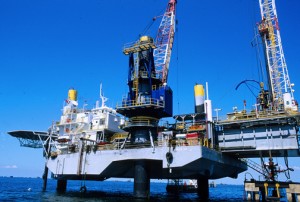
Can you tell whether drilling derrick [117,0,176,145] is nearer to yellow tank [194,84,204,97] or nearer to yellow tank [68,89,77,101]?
yellow tank [194,84,204,97]

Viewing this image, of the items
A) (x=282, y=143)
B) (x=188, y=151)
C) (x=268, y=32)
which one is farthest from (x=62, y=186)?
(x=268, y=32)

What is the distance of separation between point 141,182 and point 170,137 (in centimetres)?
658

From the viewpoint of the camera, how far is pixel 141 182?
33.4 metres

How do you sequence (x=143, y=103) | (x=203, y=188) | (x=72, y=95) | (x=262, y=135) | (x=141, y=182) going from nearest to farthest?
(x=141, y=182) → (x=262, y=135) → (x=143, y=103) → (x=203, y=188) → (x=72, y=95)

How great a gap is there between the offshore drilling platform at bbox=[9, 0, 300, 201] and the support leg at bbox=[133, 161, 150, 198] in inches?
4.6

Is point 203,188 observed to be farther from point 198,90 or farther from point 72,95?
point 72,95

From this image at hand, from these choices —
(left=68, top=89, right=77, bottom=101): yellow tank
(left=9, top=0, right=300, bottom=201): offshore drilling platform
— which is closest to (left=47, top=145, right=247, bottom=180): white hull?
(left=9, top=0, right=300, bottom=201): offshore drilling platform

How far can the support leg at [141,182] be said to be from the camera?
33.0 meters

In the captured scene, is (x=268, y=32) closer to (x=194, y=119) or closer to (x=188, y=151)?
(x=194, y=119)

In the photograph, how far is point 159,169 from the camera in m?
38.2

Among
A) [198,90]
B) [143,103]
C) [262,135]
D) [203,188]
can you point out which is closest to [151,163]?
[143,103]

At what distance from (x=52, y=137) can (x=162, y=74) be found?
27.1 m

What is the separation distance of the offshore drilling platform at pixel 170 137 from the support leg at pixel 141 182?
116 millimetres

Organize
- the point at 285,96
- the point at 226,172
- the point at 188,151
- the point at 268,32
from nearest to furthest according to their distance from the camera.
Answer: the point at 188,151 → the point at 285,96 → the point at 226,172 → the point at 268,32
